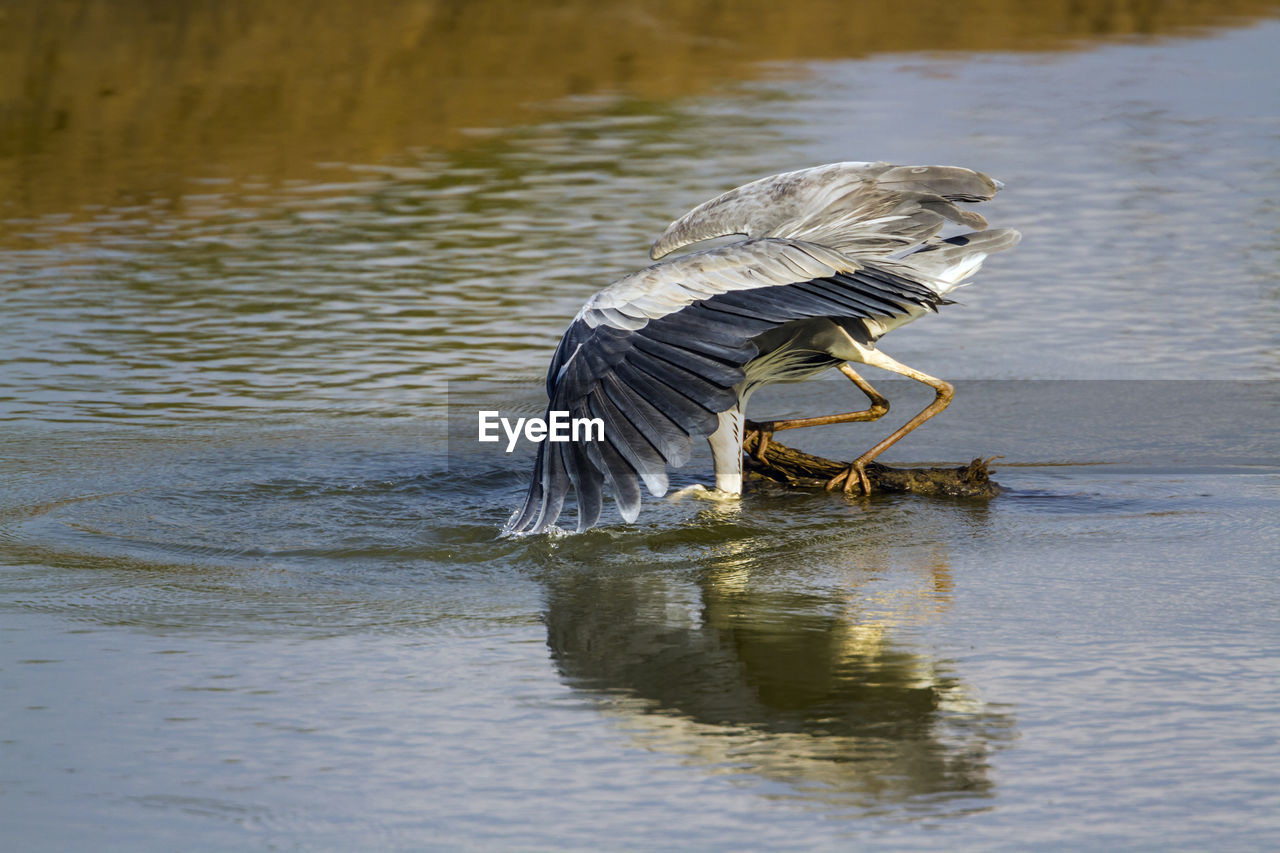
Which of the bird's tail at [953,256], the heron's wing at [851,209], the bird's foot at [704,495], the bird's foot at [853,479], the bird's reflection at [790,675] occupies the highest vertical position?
the heron's wing at [851,209]

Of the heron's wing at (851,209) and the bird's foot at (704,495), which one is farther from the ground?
the heron's wing at (851,209)

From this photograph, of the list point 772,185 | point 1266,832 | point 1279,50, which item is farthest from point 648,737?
point 1279,50

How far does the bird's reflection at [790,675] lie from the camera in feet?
12.4

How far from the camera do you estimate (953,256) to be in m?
6.29

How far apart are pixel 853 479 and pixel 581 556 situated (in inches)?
50.7

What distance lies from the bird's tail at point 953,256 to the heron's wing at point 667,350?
0.46 metres

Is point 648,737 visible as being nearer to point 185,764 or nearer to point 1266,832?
point 185,764

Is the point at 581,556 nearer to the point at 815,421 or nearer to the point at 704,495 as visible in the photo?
the point at 704,495

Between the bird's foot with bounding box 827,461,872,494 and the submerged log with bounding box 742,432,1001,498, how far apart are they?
0.03m

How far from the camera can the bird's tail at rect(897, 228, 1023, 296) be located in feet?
20.5

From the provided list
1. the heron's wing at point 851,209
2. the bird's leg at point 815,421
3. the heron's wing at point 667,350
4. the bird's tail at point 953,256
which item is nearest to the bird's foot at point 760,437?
the bird's leg at point 815,421

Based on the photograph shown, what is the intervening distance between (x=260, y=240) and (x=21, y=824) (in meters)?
7.63

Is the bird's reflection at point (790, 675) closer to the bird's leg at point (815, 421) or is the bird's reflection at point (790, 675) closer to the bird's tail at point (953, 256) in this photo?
the bird's leg at point (815, 421)

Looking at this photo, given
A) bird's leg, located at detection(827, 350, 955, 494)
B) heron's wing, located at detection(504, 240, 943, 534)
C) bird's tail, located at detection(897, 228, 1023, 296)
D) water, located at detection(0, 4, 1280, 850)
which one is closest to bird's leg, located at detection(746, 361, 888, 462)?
bird's leg, located at detection(827, 350, 955, 494)
